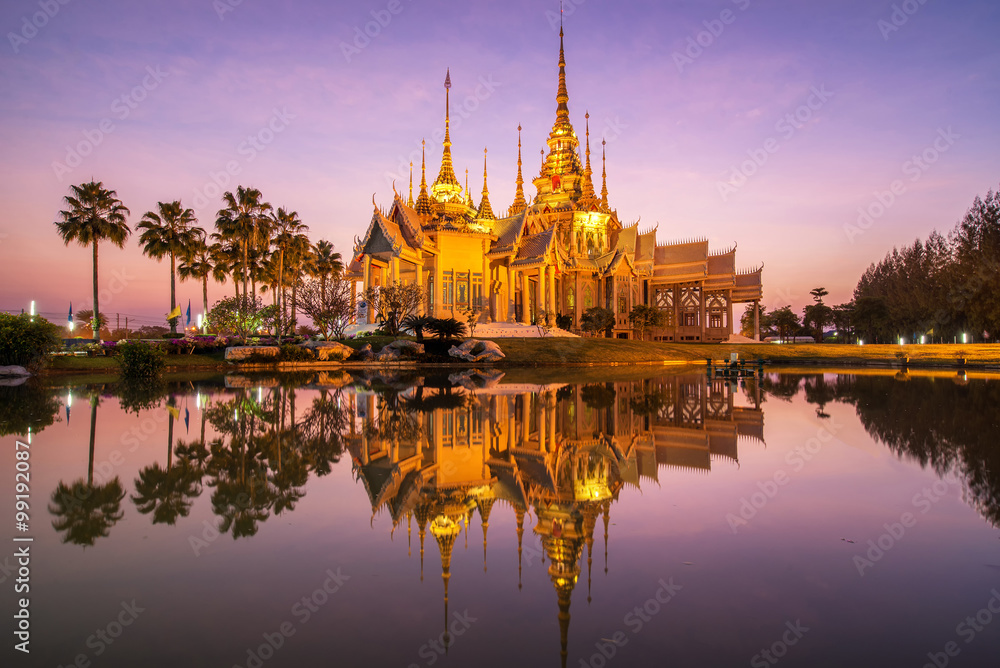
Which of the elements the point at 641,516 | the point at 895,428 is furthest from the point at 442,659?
the point at 895,428

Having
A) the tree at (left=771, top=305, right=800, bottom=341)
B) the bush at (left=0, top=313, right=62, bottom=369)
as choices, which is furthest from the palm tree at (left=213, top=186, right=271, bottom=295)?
the tree at (left=771, top=305, right=800, bottom=341)

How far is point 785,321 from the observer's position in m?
88.1

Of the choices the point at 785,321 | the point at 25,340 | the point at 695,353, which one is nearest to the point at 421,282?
the point at 695,353

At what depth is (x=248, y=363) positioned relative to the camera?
26.7 meters

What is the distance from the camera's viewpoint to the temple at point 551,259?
1542 inches

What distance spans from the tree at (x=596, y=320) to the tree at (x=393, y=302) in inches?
609

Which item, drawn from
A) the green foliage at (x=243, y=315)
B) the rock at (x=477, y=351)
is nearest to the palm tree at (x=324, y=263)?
the green foliage at (x=243, y=315)

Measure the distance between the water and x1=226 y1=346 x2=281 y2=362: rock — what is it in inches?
724

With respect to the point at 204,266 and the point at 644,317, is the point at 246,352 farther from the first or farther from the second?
the point at 644,317

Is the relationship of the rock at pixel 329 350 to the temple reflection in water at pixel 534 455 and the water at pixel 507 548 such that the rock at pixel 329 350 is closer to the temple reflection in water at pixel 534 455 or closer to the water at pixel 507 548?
the temple reflection in water at pixel 534 455

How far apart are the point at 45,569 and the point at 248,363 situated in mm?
24767

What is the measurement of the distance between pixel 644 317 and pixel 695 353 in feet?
31.3

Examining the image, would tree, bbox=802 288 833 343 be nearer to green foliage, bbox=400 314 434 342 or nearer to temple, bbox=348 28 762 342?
temple, bbox=348 28 762 342

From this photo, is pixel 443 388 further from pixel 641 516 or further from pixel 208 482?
pixel 641 516
